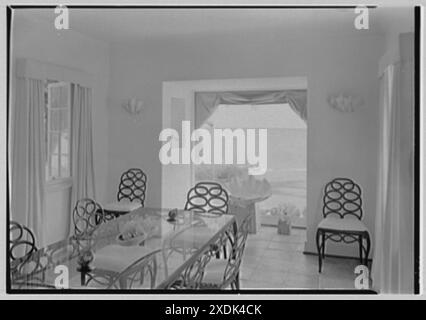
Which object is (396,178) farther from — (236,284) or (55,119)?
(55,119)

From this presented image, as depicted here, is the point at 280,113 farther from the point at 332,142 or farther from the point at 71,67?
the point at 71,67

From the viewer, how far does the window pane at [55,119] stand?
1016mm

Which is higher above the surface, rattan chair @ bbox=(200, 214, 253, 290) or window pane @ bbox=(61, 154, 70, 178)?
window pane @ bbox=(61, 154, 70, 178)

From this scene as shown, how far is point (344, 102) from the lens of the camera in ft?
3.35

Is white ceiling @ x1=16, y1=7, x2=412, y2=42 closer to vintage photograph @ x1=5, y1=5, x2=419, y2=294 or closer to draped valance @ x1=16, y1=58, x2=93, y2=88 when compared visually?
vintage photograph @ x1=5, y1=5, x2=419, y2=294

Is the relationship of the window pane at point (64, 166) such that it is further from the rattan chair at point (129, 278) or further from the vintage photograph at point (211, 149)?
the rattan chair at point (129, 278)

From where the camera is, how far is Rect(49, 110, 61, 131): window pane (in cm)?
102

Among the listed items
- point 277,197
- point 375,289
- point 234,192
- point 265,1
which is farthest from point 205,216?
point 265,1

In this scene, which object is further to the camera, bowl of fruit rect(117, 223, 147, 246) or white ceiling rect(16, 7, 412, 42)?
bowl of fruit rect(117, 223, 147, 246)

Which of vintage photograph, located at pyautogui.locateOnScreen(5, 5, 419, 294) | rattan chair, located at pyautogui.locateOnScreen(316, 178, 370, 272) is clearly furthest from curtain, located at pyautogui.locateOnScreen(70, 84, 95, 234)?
rattan chair, located at pyautogui.locateOnScreen(316, 178, 370, 272)

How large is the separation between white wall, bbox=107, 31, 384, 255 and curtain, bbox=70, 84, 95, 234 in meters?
0.07

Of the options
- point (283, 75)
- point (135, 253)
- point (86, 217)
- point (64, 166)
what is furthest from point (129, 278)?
point (283, 75)
